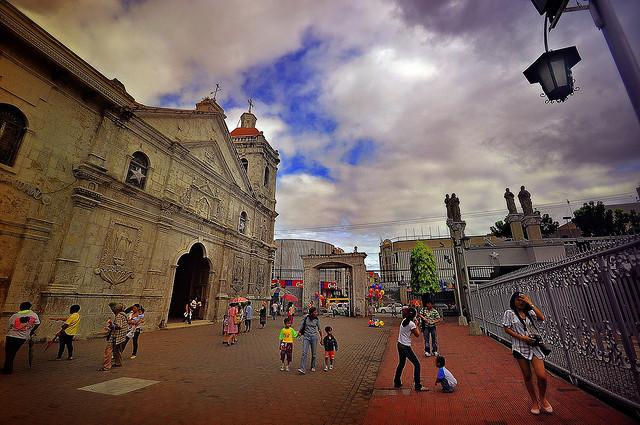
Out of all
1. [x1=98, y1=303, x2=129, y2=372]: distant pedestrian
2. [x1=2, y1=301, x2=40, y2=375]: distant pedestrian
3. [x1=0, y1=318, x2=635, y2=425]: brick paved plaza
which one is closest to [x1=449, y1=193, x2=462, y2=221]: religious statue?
[x1=0, y1=318, x2=635, y2=425]: brick paved plaza

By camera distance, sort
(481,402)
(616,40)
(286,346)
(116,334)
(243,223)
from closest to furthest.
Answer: (616,40)
(481,402)
(116,334)
(286,346)
(243,223)

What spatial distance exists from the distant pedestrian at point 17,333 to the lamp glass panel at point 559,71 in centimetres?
1077

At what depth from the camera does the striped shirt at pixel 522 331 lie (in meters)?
4.27

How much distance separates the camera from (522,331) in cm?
438

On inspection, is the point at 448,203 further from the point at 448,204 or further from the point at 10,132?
the point at 10,132

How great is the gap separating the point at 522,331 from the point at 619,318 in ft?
4.15

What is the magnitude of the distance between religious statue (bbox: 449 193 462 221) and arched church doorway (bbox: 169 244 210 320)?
1853cm

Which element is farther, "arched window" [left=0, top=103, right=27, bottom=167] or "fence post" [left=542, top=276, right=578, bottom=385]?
"arched window" [left=0, top=103, right=27, bottom=167]

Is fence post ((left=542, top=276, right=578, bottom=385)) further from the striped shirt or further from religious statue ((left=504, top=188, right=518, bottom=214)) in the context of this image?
religious statue ((left=504, top=188, right=518, bottom=214))

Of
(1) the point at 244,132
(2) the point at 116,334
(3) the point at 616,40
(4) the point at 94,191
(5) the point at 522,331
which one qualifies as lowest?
(2) the point at 116,334

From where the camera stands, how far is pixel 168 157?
17.0m

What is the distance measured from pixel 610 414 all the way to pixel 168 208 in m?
18.2

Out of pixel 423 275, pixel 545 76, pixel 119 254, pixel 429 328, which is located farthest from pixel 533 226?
pixel 119 254

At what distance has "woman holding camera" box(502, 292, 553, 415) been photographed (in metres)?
4.16
